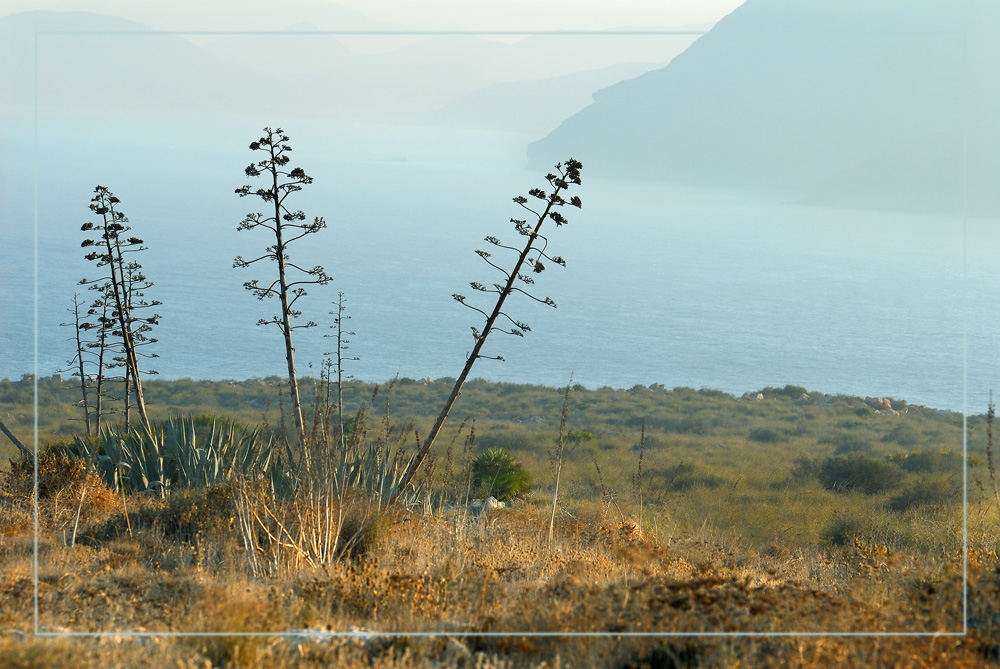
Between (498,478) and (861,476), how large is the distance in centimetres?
611

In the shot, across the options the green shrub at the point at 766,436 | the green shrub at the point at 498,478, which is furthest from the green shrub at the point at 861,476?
the green shrub at the point at 766,436

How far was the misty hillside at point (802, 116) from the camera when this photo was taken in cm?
948

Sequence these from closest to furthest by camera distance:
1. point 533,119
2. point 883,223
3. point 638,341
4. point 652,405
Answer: point 533,119, point 652,405, point 883,223, point 638,341

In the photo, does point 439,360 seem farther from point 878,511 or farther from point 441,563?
point 441,563

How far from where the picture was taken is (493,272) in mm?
38719

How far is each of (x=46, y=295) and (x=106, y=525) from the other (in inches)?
1481

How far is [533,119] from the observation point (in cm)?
1190

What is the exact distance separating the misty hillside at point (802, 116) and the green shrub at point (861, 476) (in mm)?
4323

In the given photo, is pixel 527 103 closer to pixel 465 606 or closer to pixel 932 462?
pixel 932 462

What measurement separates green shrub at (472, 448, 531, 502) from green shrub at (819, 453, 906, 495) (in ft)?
17.2

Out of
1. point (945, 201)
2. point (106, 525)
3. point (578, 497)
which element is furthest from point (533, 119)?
point (945, 201)

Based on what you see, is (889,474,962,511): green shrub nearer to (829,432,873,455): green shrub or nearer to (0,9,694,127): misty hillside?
(829,432,873,455): green shrub

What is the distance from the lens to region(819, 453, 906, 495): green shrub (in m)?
11.2

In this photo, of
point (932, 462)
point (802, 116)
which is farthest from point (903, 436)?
point (802, 116)
